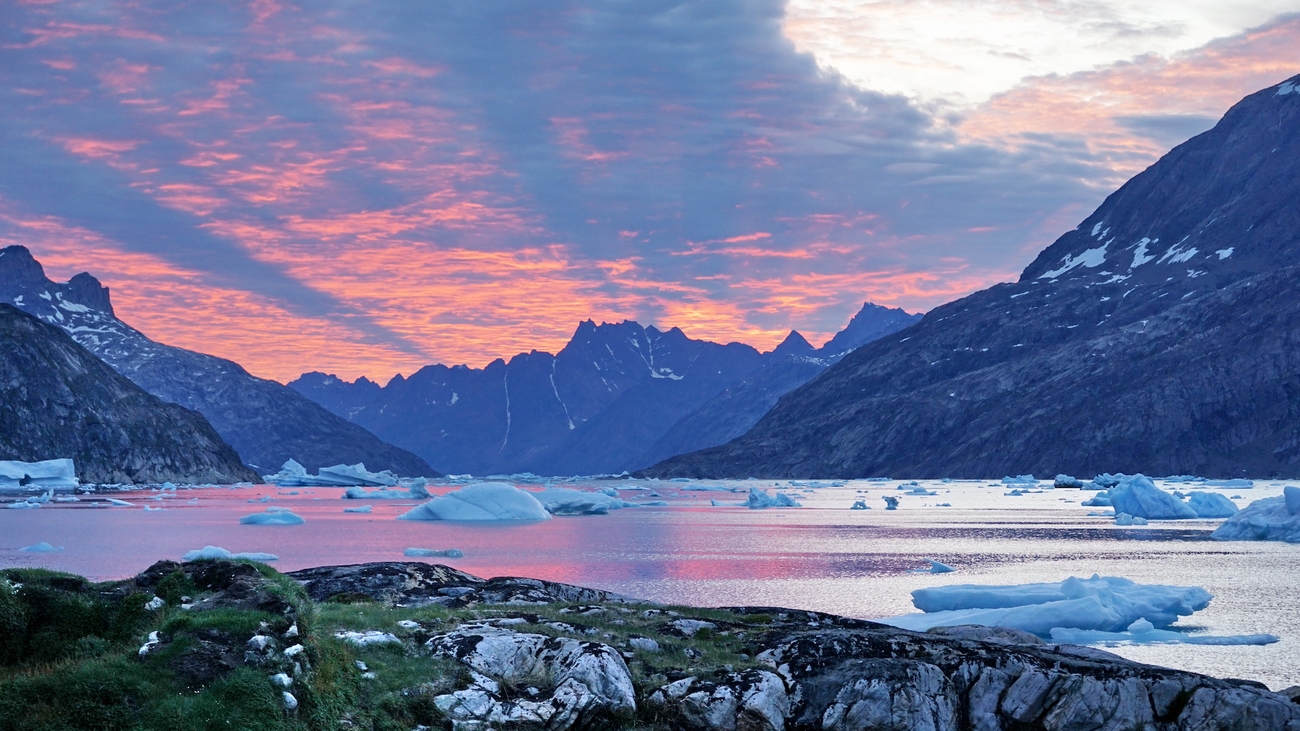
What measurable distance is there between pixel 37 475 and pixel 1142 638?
644ft

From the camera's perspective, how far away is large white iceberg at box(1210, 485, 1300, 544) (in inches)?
3191

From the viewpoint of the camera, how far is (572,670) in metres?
18.6

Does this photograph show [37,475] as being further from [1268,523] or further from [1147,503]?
[1268,523]

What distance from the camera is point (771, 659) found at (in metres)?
20.8

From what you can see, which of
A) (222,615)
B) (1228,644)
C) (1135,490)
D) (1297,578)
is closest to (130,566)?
(222,615)

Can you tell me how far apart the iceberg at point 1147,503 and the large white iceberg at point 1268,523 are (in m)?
27.6

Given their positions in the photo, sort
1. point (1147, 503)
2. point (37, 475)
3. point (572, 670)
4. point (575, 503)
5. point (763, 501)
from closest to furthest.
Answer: point (572, 670), point (1147, 503), point (575, 503), point (763, 501), point (37, 475)

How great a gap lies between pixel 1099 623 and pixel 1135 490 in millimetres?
86736

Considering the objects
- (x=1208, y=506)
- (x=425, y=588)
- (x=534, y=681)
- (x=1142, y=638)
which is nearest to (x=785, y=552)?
(x=1142, y=638)

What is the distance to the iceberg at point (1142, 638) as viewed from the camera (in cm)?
3684

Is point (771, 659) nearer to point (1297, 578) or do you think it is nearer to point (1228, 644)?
point (1228, 644)

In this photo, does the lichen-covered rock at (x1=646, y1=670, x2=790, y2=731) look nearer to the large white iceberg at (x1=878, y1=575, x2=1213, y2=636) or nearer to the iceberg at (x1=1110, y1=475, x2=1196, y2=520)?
the large white iceberg at (x1=878, y1=575, x2=1213, y2=636)

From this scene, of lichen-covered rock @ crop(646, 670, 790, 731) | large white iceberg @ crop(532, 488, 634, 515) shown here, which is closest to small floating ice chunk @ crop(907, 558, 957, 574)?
lichen-covered rock @ crop(646, 670, 790, 731)

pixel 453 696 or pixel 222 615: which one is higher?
pixel 222 615
